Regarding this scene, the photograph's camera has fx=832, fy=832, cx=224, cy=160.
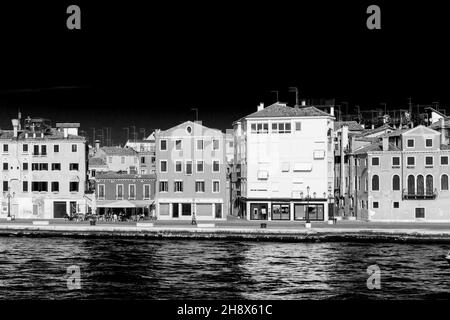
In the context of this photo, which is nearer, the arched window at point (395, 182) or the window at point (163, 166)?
the arched window at point (395, 182)

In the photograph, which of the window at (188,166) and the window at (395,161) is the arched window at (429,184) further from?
the window at (188,166)

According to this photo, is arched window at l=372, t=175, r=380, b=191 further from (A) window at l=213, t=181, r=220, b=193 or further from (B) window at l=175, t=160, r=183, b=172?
(B) window at l=175, t=160, r=183, b=172

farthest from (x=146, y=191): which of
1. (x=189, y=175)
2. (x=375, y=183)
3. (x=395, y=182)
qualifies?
(x=395, y=182)

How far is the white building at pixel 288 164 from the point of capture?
266ft

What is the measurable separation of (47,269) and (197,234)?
76.6 ft

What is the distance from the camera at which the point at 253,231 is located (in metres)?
69.4

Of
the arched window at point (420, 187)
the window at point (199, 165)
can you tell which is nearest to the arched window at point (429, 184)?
the arched window at point (420, 187)

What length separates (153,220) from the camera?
82.5 metres

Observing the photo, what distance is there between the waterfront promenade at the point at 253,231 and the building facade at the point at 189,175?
6.41 metres

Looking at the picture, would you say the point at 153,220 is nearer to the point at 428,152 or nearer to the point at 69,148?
the point at 69,148

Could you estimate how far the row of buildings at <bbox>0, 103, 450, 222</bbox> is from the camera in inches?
3093
